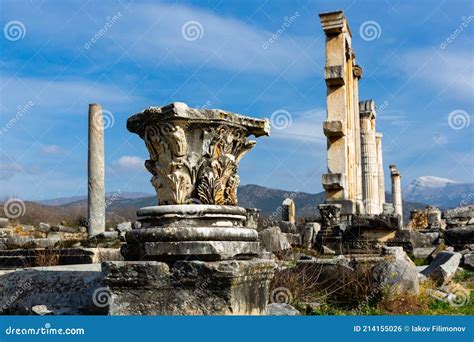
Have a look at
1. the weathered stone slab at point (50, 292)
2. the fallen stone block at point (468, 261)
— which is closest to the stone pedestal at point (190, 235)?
the weathered stone slab at point (50, 292)

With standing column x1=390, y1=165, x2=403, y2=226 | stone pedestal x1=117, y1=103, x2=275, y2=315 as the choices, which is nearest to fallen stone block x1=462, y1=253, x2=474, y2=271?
stone pedestal x1=117, y1=103, x2=275, y2=315

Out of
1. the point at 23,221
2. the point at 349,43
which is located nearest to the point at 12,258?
the point at 349,43

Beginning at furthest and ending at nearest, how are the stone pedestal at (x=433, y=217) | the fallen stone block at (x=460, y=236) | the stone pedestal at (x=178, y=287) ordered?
the stone pedestal at (x=433, y=217) → the fallen stone block at (x=460, y=236) → the stone pedestal at (x=178, y=287)

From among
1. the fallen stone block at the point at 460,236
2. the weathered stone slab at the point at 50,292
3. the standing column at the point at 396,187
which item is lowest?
the weathered stone slab at the point at 50,292

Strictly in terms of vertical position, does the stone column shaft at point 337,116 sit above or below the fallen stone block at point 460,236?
above

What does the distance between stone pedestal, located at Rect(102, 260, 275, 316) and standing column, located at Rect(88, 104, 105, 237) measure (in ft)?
46.2

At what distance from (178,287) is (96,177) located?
47.9 ft

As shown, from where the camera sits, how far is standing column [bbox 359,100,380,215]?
25.2 m

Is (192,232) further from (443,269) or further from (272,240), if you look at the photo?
(272,240)

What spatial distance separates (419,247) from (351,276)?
7.97 m

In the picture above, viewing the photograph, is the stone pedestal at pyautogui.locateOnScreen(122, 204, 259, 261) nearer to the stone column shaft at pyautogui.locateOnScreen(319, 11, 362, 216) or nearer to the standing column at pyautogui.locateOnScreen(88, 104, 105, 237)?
the stone column shaft at pyautogui.locateOnScreen(319, 11, 362, 216)

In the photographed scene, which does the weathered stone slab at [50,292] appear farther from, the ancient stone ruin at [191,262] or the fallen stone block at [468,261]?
the fallen stone block at [468,261]

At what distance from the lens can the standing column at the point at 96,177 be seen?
18469mm

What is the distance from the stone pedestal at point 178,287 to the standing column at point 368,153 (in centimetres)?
2127
